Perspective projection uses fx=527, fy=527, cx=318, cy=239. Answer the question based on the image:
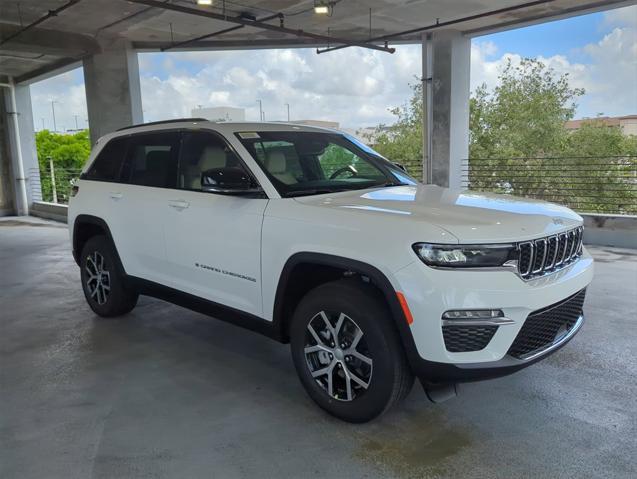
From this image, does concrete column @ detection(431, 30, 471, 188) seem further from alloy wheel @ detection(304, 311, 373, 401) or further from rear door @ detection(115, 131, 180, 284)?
alloy wheel @ detection(304, 311, 373, 401)

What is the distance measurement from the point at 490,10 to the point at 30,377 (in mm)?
8653

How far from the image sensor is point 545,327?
2.61m

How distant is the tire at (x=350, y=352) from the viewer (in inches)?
102

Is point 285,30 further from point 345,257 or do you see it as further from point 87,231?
point 345,257

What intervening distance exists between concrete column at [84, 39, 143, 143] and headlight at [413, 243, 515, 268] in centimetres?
1012

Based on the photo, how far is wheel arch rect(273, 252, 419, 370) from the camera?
8.11 ft

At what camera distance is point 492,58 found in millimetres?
20406

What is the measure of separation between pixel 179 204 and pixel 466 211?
1.98 metres

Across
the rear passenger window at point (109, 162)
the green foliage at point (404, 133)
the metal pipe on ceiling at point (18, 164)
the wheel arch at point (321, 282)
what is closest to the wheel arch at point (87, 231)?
the rear passenger window at point (109, 162)

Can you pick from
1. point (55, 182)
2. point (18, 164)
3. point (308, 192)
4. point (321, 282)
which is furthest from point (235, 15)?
point (18, 164)

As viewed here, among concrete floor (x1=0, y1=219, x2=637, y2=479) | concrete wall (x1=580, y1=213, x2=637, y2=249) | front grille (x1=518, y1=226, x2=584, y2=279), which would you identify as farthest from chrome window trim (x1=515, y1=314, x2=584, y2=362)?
concrete wall (x1=580, y1=213, x2=637, y2=249)

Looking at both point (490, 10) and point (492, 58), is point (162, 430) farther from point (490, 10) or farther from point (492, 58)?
point (492, 58)

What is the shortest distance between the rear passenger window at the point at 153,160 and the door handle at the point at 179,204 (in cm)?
16

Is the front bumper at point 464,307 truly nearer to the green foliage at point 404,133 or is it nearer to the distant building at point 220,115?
the distant building at point 220,115
